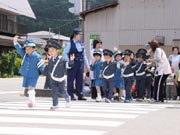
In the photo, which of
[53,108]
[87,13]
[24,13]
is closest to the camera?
[53,108]

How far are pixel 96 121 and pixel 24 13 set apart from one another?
144 ft

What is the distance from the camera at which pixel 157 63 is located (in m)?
12.4

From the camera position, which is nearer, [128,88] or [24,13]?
[128,88]

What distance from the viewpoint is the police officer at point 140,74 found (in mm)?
13156

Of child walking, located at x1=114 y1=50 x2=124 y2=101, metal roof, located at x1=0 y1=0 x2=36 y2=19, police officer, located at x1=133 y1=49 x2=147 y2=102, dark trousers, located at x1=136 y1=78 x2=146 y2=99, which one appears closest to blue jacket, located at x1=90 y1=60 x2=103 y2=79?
child walking, located at x1=114 y1=50 x2=124 y2=101

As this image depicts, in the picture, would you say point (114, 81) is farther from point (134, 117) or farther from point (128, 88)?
point (134, 117)

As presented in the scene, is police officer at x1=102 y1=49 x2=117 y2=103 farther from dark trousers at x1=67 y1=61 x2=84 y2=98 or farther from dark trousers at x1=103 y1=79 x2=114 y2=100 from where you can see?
dark trousers at x1=67 y1=61 x2=84 y2=98

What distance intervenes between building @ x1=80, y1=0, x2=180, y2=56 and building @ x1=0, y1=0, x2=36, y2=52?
61.5ft

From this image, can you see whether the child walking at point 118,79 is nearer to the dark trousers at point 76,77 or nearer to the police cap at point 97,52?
the police cap at point 97,52

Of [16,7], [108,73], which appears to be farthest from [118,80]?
[16,7]

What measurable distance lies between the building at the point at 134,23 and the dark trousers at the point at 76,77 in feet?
43.3

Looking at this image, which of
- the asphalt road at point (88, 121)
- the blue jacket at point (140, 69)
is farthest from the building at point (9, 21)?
Result: the asphalt road at point (88, 121)

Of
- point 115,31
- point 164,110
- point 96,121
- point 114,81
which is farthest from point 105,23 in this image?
point 96,121

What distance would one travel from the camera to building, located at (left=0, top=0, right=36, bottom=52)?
45.5m
